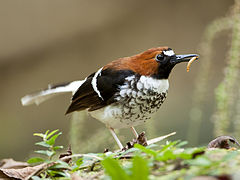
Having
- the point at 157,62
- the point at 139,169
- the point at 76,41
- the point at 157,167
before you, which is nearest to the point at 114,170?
the point at 139,169

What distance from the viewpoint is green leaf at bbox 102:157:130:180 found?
135 cm

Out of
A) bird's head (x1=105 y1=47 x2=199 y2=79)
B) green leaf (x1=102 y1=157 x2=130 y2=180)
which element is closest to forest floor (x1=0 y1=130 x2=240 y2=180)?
green leaf (x1=102 y1=157 x2=130 y2=180)

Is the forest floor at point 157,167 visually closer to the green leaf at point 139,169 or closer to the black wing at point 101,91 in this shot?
the green leaf at point 139,169

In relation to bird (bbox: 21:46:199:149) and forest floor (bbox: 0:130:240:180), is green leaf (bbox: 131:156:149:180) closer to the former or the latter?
forest floor (bbox: 0:130:240:180)

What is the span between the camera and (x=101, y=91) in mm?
3438

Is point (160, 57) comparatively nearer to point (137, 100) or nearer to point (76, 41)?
point (137, 100)

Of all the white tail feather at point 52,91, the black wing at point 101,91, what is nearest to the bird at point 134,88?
the black wing at point 101,91

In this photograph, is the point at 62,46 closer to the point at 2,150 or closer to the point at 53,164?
the point at 2,150

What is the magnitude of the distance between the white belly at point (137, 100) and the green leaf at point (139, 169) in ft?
6.11

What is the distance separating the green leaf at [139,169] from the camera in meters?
1.30

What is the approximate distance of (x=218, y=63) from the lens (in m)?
9.38

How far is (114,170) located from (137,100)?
5.98 ft

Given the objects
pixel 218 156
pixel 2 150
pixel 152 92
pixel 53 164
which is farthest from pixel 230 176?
pixel 2 150

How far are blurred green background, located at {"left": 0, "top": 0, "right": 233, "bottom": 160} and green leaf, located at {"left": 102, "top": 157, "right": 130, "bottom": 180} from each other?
798cm
